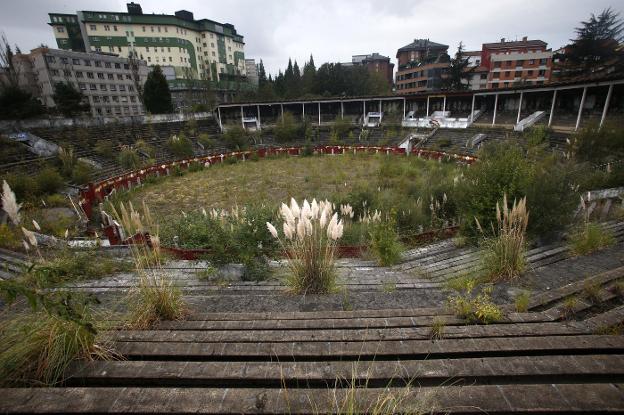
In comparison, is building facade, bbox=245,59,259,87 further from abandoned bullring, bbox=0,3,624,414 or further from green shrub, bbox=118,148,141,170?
abandoned bullring, bbox=0,3,624,414

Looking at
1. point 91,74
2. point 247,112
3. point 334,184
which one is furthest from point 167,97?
point 334,184

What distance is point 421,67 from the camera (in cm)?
5800

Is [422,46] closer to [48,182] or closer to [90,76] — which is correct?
[90,76]

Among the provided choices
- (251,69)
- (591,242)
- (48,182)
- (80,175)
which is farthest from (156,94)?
(251,69)

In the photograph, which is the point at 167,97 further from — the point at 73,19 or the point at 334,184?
the point at 73,19

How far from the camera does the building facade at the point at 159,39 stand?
52031 mm

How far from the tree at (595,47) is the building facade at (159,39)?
57.1 metres

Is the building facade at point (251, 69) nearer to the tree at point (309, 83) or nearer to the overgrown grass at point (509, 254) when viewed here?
the tree at point (309, 83)

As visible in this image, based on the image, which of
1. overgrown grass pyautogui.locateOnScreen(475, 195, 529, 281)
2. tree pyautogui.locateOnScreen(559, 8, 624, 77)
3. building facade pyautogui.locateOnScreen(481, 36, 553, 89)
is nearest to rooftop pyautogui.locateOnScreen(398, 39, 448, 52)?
building facade pyautogui.locateOnScreen(481, 36, 553, 89)

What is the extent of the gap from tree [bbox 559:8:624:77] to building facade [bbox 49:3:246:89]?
57.1m

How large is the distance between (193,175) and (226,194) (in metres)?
7.22

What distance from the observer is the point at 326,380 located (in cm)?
188

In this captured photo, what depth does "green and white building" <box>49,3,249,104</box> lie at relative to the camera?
5206cm

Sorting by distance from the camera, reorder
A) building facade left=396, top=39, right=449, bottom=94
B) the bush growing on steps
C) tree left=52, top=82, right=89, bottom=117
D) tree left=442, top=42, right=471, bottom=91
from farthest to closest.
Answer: building facade left=396, top=39, right=449, bottom=94 → tree left=442, top=42, right=471, bottom=91 → tree left=52, top=82, right=89, bottom=117 → the bush growing on steps
